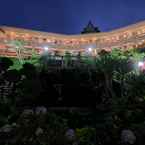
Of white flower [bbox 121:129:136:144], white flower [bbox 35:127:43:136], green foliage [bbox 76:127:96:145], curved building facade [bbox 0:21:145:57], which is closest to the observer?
white flower [bbox 35:127:43:136]

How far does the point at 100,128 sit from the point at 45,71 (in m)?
9.84

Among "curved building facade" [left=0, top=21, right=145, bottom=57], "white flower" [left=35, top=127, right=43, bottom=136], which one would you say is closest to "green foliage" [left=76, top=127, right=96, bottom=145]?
"white flower" [left=35, top=127, right=43, bottom=136]

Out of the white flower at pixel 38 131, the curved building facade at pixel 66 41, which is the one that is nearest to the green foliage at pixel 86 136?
the white flower at pixel 38 131

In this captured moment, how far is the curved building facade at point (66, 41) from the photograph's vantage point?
3403 cm

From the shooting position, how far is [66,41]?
1521 inches

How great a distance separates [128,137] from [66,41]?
29.4 metres

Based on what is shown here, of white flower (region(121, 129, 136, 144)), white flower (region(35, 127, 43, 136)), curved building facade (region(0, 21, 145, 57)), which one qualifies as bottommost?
white flower (region(121, 129, 136, 144))

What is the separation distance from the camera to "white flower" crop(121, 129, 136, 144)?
32.8ft

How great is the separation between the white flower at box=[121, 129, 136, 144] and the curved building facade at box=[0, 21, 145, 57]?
23661 mm

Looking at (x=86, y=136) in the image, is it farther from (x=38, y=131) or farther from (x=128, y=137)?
(x=38, y=131)

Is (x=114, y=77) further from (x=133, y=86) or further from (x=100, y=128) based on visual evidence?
(x=100, y=128)

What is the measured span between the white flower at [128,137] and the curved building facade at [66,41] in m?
23.7

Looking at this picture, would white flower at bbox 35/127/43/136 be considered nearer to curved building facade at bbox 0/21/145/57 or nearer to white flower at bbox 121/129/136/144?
white flower at bbox 121/129/136/144

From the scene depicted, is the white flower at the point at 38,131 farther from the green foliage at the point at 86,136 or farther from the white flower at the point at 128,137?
the white flower at the point at 128,137
